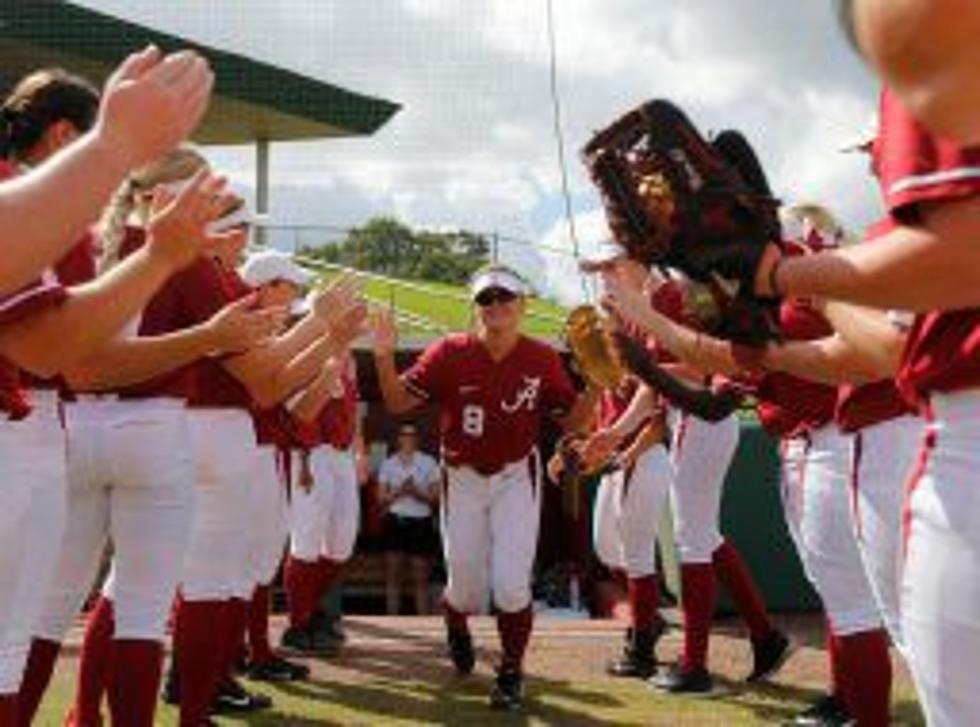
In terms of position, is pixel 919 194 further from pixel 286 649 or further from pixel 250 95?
pixel 250 95

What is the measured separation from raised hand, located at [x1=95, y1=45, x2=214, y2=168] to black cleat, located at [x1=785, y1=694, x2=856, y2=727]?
17.5ft

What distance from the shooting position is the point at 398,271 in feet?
110

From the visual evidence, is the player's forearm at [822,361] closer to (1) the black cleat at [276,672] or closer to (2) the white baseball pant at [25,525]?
(2) the white baseball pant at [25,525]

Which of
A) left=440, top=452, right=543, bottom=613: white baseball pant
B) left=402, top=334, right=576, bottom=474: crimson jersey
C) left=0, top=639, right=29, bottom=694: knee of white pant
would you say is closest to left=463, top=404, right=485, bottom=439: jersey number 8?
left=402, top=334, right=576, bottom=474: crimson jersey

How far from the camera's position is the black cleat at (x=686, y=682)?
25.5ft

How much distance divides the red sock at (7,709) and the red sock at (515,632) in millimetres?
4045

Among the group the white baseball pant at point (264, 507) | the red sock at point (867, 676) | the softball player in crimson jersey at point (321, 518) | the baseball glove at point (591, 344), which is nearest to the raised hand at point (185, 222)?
the white baseball pant at point (264, 507)

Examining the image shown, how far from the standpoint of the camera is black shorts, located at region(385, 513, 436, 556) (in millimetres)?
14258

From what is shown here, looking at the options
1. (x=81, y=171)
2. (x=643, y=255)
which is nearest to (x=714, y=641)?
(x=643, y=255)

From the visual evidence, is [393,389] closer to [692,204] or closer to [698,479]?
[698,479]

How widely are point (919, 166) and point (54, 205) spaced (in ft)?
4.28

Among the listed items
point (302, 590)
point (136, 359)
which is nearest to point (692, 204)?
point (136, 359)

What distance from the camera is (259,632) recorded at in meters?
8.05

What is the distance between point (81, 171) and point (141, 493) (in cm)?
288
